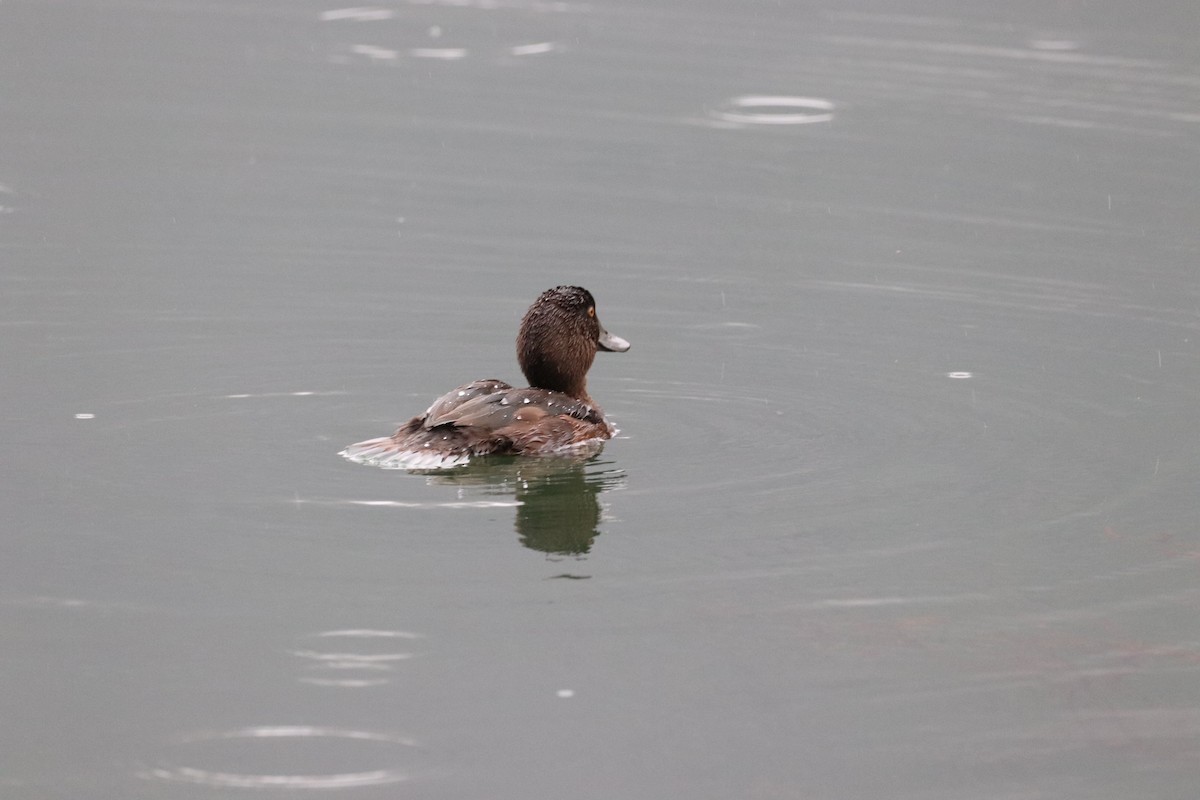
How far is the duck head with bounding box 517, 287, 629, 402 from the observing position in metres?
10.5

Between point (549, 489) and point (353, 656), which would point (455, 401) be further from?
point (353, 656)

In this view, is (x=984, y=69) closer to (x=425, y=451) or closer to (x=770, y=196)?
(x=770, y=196)

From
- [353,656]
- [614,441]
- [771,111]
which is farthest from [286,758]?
[771,111]

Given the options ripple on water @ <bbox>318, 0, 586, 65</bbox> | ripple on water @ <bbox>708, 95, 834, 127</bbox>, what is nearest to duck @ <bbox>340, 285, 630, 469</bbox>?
ripple on water @ <bbox>708, 95, 834, 127</bbox>

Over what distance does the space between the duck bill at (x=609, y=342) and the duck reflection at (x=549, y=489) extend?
1257mm

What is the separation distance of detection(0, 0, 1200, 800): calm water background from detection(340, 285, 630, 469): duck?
8.2 inches

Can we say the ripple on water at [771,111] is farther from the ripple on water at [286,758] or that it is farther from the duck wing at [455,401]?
the ripple on water at [286,758]

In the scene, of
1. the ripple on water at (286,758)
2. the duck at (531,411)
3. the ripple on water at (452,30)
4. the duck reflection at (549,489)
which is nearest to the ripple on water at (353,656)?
the ripple on water at (286,758)

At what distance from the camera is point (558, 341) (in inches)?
415

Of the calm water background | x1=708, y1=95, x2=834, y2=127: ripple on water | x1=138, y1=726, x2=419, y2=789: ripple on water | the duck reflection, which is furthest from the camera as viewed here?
x1=708, y1=95, x2=834, y2=127: ripple on water

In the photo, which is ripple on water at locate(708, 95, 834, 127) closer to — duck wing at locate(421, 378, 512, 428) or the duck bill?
the duck bill

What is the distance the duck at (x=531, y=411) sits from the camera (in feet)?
31.0

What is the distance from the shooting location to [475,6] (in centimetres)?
2705

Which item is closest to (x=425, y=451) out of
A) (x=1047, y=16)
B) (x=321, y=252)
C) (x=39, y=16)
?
(x=321, y=252)
